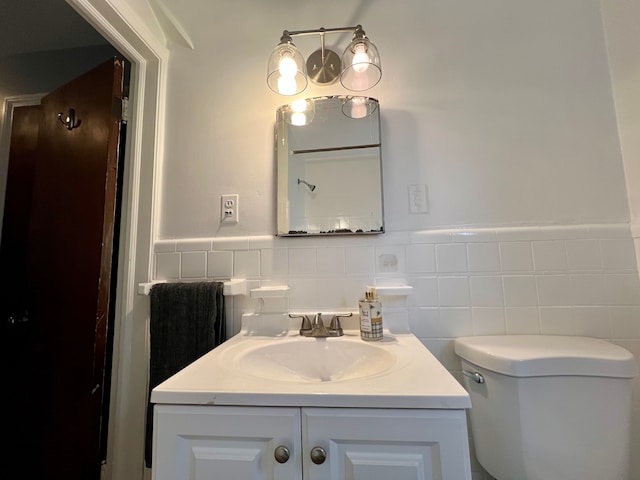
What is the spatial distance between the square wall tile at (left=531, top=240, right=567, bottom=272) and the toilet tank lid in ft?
0.78

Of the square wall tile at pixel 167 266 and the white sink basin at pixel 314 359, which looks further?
the square wall tile at pixel 167 266

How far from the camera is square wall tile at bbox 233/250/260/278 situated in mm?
1054

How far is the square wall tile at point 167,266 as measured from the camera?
1086 mm

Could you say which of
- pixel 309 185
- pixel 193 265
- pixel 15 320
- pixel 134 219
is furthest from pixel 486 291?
pixel 15 320

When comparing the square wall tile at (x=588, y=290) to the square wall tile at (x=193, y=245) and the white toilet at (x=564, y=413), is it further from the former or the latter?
the square wall tile at (x=193, y=245)

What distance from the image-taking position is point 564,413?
2.34ft

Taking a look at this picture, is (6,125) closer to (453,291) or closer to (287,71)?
(287,71)

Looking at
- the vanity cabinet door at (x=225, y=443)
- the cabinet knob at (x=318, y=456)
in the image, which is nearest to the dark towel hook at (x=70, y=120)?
the vanity cabinet door at (x=225, y=443)

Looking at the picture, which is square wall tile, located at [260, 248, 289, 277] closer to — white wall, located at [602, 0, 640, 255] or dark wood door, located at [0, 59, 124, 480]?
dark wood door, located at [0, 59, 124, 480]

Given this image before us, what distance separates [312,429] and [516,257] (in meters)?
0.87

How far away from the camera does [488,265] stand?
0.97 metres

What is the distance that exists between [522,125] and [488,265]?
1.73 ft

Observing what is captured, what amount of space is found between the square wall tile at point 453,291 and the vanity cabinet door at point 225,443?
2.17 ft

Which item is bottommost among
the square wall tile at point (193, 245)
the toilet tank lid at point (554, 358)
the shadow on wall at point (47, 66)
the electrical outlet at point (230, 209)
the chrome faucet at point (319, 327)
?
the toilet tank lid at point (554, 358)
